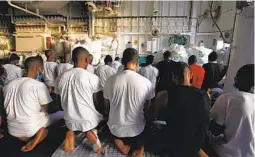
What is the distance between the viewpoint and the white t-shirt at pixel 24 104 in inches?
77.0

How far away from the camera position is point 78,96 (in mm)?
2004

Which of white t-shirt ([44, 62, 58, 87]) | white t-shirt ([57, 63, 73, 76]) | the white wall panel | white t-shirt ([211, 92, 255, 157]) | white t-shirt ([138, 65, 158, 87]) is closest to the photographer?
white t-shirt ([211, 92, 255, 157])

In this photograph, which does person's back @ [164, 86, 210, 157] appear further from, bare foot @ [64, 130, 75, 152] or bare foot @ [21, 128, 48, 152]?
bare foot @ [21, 128, 48, 152]

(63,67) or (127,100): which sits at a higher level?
(63,67)

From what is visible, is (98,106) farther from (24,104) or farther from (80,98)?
(24,104)

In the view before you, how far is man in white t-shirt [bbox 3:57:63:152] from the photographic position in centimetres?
196

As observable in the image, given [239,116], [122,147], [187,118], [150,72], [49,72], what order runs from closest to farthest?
[239,116], [187,118], [122,147], [150,72], [49,72]

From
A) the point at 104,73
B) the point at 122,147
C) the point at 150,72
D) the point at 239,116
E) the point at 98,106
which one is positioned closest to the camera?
the point at 239,116

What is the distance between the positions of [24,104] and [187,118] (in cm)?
167

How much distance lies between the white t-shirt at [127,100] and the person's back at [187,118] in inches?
11.7

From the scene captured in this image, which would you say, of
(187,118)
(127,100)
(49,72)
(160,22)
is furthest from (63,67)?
(160,22)

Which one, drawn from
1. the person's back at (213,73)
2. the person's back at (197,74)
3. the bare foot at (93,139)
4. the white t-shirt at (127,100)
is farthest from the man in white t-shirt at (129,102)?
the person's back at (213,73)

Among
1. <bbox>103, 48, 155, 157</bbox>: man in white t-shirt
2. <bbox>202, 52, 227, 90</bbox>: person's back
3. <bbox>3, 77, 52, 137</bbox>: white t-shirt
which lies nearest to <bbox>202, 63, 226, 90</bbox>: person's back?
<bbox>202, 52, 227, 90</bbox>: person's back

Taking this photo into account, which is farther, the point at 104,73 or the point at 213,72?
the point at 104,73
